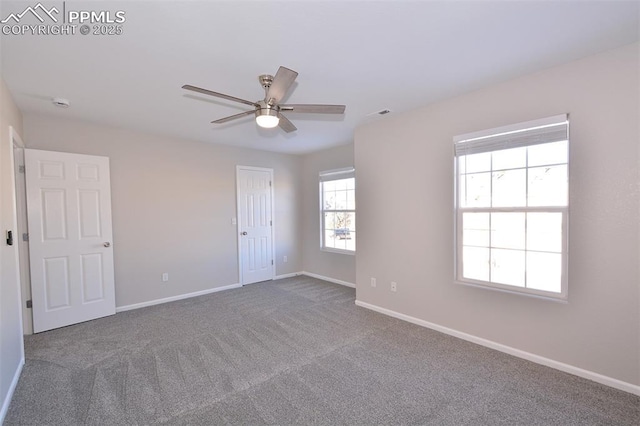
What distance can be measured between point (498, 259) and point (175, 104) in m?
3.64

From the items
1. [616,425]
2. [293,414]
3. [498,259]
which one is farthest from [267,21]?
[616,425]

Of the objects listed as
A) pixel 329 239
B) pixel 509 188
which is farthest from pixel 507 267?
pixel 329 239

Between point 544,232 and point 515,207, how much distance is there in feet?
1.00

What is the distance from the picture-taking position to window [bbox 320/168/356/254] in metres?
5.09

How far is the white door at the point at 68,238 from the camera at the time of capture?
329cm

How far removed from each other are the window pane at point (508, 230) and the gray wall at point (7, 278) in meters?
4.07

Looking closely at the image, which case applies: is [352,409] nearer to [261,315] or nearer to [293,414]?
[293,414]

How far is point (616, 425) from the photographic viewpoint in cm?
182

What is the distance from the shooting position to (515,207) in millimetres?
2635

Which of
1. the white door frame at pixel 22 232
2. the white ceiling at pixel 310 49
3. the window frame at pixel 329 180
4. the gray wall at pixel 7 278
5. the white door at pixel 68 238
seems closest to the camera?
the white ceiling at pixel 310 49

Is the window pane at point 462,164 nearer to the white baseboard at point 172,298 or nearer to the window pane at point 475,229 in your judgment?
the window pane at point 475,229

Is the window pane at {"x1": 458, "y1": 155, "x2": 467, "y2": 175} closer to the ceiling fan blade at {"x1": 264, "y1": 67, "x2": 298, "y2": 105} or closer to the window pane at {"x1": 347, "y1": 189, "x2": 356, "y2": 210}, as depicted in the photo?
the ceiling fan blade at {"x1": 264, "y1": 67, "x2": 298, "y2": 105}

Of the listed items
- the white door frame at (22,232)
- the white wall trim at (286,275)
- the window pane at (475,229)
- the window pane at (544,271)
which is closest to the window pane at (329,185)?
the white wall trim at (286,275)

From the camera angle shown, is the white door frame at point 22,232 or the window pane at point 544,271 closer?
the window pane at point 544,271
